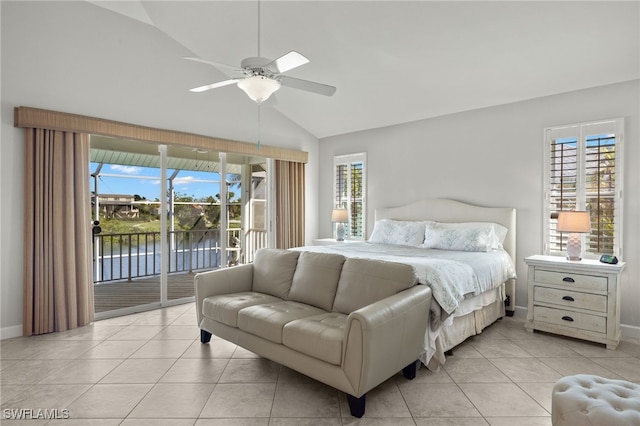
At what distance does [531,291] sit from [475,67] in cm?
241

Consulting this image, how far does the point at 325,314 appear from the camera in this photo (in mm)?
2682

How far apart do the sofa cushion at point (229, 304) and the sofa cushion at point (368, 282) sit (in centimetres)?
69

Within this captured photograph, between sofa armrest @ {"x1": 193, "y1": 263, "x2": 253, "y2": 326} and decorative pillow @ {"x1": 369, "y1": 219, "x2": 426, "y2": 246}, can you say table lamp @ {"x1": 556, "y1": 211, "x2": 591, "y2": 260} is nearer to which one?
decorative pillow @ {"x1": 369, "y1": 219, "x2": 426, "y2": 246}

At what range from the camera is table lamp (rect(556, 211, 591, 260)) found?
10.8 feet

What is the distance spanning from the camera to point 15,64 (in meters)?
3.40

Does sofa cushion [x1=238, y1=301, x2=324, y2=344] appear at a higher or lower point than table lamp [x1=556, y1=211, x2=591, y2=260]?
lower

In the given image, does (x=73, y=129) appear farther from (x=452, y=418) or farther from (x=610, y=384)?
(x=610, y=384)

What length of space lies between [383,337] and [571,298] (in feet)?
7.66

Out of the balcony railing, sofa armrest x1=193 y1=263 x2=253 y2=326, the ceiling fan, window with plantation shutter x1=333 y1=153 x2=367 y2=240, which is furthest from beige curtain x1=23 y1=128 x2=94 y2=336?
window with plantation shutter x1=333 y1=153 x2=367 y2=240

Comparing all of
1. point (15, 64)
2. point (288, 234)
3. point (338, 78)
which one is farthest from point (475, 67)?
point (15, 64)

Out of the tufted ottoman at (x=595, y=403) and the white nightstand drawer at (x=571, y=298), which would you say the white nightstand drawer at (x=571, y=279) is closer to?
the white nightstand drawer at (x=571, y=298)

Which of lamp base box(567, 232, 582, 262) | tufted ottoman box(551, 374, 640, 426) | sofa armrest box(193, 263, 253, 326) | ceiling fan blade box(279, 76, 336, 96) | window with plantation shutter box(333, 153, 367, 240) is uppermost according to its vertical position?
ceiling fan blade box(279, 76, 336, 96)

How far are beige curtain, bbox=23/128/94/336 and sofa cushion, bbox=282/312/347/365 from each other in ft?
8.82

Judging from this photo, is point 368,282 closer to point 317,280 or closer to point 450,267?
point 317,280
